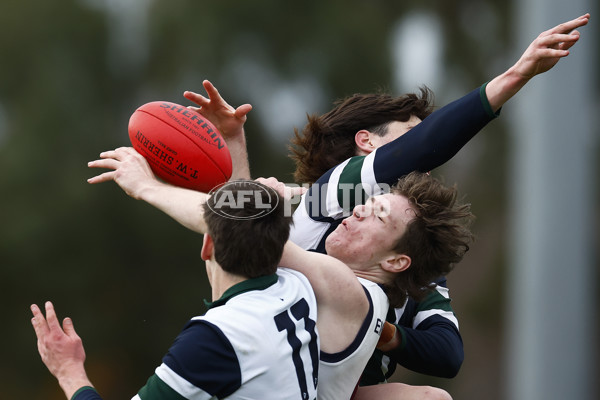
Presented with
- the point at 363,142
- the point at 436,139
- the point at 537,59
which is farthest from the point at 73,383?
the point at 537,59

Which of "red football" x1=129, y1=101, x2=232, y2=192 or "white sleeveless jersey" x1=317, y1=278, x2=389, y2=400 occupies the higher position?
"red football" x1=129, y1=101, x2=232, y2=192

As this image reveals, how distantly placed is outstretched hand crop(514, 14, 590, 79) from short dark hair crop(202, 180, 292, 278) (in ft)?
3.36

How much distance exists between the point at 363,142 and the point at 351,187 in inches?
21.2

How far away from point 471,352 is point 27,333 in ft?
30.8

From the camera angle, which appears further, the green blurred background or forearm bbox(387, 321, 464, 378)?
the green blurred background

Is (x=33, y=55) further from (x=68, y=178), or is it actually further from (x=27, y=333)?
(x=27, y=333)

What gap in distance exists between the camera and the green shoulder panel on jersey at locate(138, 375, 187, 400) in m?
2.68

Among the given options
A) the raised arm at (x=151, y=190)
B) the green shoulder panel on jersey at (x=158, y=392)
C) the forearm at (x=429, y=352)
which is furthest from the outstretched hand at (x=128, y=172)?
the forearm at (x=429, y=352)

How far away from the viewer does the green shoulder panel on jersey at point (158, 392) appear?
8.80ft

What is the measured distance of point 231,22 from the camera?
17.2m

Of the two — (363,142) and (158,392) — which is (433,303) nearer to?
(363,142)

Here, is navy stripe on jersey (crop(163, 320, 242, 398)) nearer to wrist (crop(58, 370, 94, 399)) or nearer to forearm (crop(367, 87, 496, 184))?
wrist (crop(58, 370, 94, 399))

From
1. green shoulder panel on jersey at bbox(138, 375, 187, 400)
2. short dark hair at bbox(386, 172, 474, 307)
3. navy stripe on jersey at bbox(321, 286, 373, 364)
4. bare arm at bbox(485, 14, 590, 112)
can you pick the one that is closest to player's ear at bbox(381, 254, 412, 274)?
short dark hair at bbox(386, 172, 474, 307)

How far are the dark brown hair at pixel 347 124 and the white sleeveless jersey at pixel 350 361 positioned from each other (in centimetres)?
103
